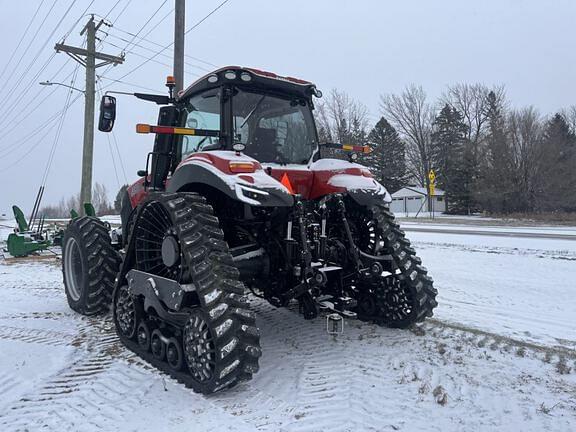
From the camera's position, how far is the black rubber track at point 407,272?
4938mm

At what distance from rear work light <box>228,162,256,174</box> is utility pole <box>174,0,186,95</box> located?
25.9 feet

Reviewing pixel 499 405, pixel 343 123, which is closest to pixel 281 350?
pixel 499 405

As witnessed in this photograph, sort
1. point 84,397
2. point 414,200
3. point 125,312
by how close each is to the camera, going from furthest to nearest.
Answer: point 414,200 < point 125,312 < point 84,397

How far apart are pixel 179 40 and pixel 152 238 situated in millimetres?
8140

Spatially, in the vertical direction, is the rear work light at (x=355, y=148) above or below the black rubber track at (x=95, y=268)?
above

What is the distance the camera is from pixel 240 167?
12.9ft

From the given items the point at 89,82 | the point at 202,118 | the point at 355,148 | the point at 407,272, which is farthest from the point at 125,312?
the point at 89,82

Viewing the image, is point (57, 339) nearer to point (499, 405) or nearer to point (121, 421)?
point (121, 421)

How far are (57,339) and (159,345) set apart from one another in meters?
1.81

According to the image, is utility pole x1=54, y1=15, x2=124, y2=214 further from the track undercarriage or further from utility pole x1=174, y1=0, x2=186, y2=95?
the track undercarriage

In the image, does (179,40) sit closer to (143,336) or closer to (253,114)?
(253,114)

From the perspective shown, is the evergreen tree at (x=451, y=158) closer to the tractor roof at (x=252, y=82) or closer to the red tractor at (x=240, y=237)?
the red tractor at (x=240, y=237)

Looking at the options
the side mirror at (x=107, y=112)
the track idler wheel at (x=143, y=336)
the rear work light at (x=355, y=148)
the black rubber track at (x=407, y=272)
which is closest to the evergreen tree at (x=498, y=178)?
the rear work light at (x=355, y=148)

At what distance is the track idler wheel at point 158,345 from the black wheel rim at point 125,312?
475mm
